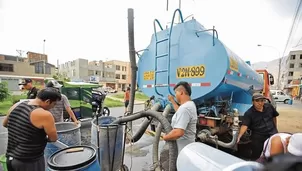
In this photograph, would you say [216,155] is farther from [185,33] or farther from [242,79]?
[242,79]

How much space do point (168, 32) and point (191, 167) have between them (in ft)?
9.08

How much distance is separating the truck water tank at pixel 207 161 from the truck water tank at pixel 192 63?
162cm

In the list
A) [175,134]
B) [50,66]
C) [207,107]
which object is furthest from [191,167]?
[50,66]

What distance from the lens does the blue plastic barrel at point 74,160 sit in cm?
138

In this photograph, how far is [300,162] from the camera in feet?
2.53

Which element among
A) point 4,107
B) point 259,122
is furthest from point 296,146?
point 4,107

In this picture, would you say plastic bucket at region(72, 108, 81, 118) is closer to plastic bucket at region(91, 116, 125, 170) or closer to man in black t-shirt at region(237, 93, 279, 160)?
plastic bucket at region(91, 116, 125, 170)

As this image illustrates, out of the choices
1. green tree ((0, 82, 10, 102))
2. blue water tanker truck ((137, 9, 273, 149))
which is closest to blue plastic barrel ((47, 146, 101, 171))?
blue water tanker truck ((137, 9, 273, 149))

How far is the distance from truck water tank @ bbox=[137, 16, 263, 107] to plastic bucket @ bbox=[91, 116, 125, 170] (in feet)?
4.79

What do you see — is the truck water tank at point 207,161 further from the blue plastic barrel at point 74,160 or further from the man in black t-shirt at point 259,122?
the man in black t-shirt at point 259,122

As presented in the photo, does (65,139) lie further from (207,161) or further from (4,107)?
(4,107)

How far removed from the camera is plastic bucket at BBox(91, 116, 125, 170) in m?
2.30

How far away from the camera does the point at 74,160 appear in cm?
152

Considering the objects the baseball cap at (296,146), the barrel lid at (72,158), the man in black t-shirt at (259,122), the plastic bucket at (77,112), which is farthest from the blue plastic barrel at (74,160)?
the plastic bucket at (77,112)
